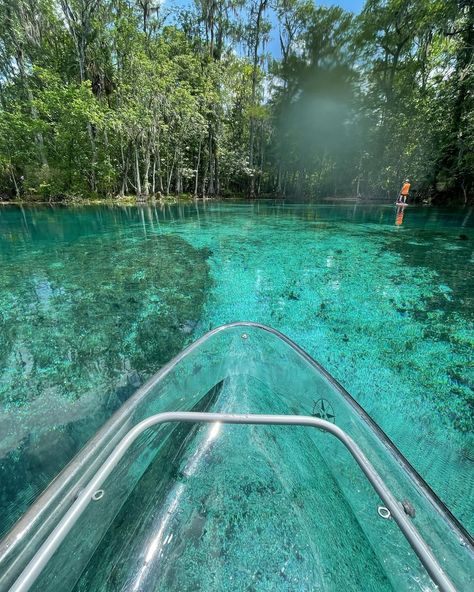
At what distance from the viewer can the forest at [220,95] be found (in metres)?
16.9

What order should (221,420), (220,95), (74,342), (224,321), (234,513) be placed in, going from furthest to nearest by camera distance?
(220,95) < (224,321) < (74,342) < (234,513) < (221,420)

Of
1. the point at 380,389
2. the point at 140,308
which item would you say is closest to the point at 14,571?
the point at 380,389

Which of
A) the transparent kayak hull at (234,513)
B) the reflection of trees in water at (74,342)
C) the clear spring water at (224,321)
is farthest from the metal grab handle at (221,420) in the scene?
the reflection of trees in water at (74,342)

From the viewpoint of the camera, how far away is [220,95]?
902 inches

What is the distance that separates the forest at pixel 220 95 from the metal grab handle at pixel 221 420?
20762 millimetres

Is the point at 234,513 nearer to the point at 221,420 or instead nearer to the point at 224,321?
the point at 221,420

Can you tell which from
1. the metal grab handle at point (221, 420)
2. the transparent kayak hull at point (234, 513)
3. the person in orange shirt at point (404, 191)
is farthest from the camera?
the person in orange shirt at point (404, 191)

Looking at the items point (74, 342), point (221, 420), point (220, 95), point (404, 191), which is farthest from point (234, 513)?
point (220, 95)

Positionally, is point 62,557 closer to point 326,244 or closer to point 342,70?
point 326,244

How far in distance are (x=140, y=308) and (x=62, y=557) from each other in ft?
11.4

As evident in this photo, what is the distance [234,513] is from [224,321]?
8.63 feet

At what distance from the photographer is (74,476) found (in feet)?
4.06

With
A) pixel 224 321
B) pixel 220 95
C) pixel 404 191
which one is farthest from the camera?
pixel 220 95

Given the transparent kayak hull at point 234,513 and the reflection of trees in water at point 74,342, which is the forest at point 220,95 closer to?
the reflection of trees in water at point 74,342
